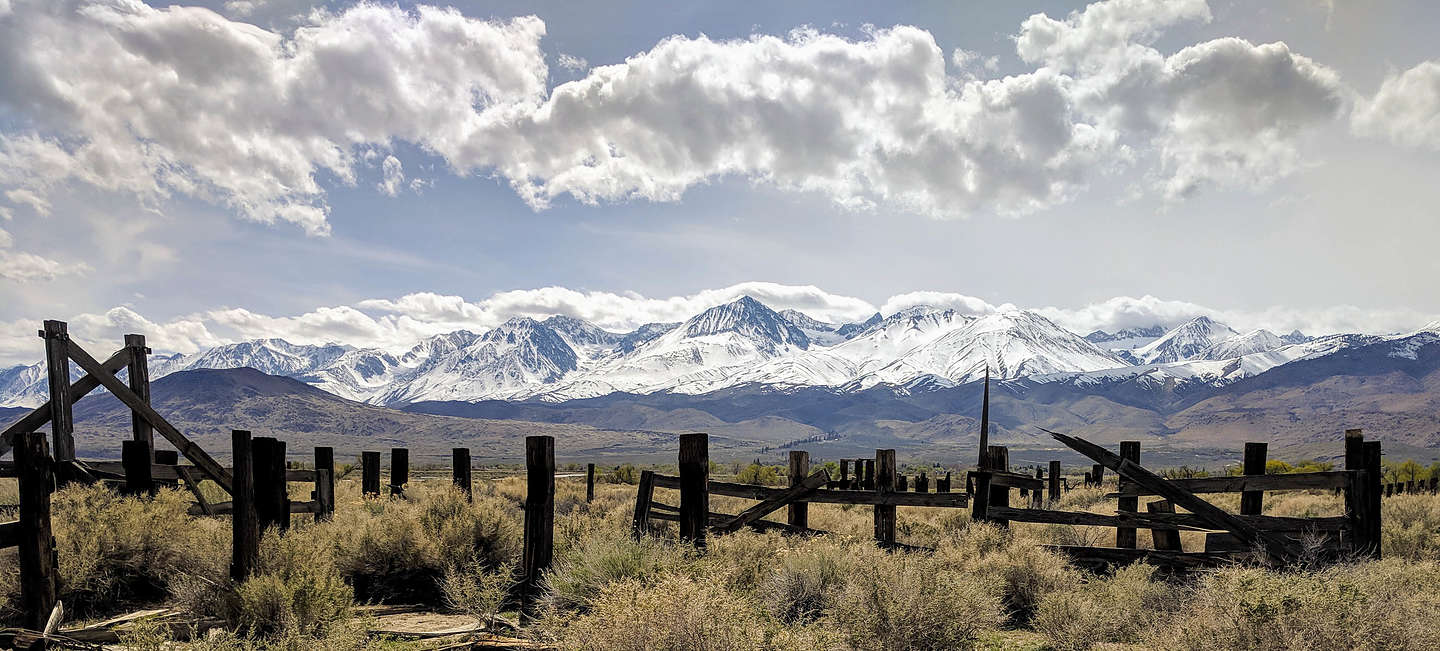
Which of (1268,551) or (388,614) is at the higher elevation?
(1268,551)

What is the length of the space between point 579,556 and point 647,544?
2.57 ft

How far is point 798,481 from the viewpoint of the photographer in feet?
41.8

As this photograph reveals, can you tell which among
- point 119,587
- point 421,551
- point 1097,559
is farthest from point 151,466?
point 1097,559

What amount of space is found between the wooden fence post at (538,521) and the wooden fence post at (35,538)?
4791 mm

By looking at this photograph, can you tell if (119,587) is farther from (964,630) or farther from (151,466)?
(964,630)

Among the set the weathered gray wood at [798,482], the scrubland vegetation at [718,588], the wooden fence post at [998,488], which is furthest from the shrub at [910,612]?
the weathered gray wood at [798,482]

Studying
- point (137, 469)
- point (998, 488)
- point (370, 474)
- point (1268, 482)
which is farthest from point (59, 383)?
point (1268, 482)

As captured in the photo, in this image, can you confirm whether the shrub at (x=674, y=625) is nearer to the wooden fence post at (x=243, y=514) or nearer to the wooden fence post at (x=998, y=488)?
the wooden fence post at (x=243, y=514)

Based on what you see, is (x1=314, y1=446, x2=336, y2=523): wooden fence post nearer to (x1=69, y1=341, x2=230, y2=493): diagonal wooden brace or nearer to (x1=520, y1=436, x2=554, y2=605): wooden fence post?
(x1=69, y1=341, x2=230, y2=493): diagonal wooden brace

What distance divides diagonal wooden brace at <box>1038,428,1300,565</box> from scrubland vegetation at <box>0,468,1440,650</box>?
28cm

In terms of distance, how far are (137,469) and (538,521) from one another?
7396 millimetres

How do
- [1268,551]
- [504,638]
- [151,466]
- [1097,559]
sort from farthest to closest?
[151,466] < [1097,559] < [1268,551] < [504,638]

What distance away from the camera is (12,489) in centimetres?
1670

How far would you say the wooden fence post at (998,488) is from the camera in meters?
12.1
